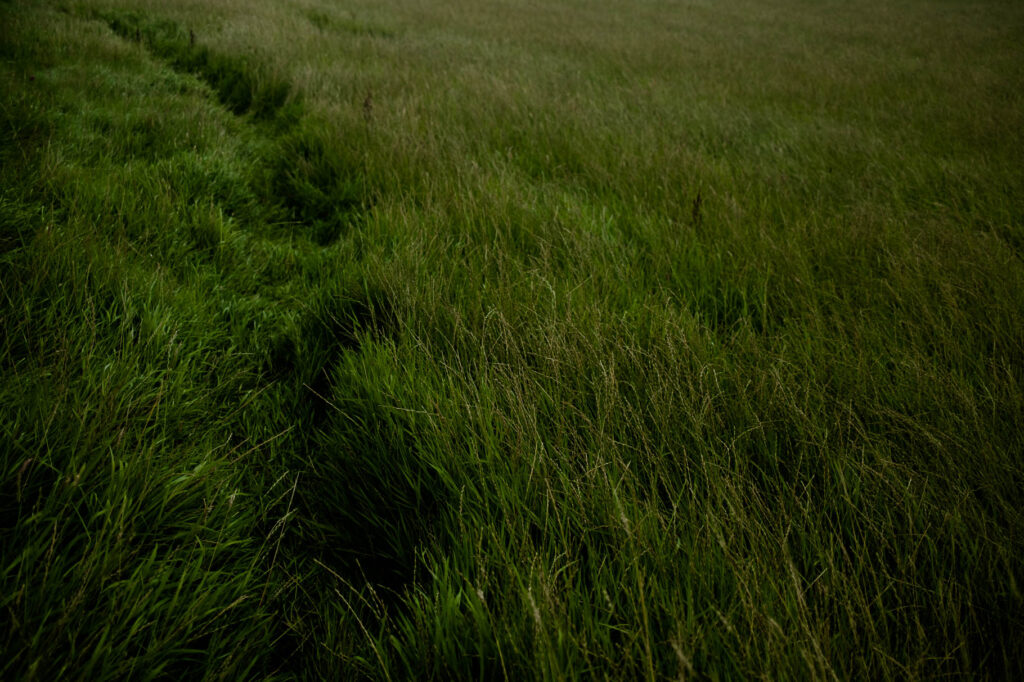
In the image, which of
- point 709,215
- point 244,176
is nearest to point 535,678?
point 709,215

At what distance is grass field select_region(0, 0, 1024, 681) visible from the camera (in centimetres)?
88

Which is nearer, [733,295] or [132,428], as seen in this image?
[132,428]

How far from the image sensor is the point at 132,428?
1.23 metres

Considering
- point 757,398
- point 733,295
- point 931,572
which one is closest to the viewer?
point 931,572

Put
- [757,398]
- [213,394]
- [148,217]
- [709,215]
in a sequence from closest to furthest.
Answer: [757,398]
[213,394]
[148,217]
[709,215]

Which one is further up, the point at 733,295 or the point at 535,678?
the point at 733,295

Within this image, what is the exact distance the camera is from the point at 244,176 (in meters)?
3.35

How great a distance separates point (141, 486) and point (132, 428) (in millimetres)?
207

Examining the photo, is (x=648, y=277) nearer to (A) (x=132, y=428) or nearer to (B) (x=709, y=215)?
(B) (x=709, y=215)

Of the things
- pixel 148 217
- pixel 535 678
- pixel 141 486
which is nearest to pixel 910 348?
pixel 535 678

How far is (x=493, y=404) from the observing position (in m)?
1.34

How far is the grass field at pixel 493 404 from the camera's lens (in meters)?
0.88

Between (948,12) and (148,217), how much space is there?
28.7m

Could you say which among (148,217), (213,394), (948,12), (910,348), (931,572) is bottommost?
(213,394)
